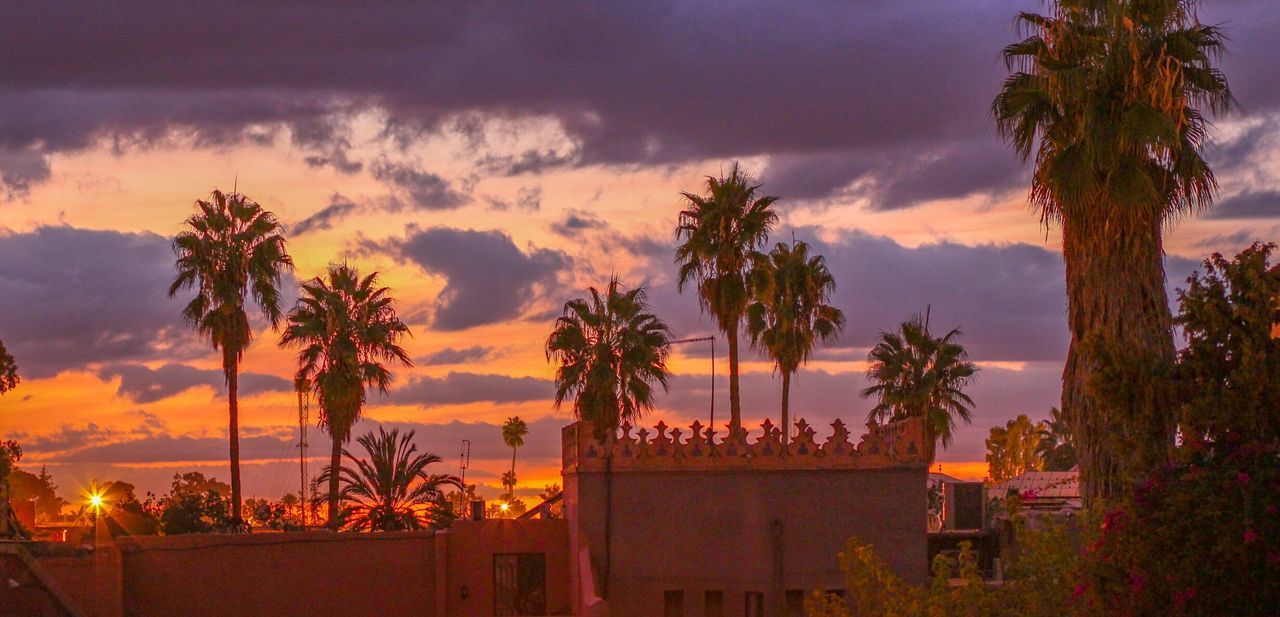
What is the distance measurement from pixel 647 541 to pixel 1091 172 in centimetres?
987

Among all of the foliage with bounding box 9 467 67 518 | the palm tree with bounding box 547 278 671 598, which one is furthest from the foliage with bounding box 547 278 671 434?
the foliage with bounding box 9 467 67 518

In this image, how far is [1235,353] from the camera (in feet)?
62.0

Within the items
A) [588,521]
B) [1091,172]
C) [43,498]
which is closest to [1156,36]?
[1091,172]

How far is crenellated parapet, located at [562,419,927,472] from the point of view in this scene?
2739 cm

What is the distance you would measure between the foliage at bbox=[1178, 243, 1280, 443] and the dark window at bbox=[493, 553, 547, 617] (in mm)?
14610

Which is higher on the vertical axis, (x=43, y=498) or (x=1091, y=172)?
(x=1091, y=172)

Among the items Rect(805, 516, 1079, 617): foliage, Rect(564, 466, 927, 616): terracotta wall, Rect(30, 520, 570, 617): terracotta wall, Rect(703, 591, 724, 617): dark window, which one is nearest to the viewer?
Rect(805, 516, 1079, 617): foliage

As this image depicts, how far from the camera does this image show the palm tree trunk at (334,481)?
4350 cm

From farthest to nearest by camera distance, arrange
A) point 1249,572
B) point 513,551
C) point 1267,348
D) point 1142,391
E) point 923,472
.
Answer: point 513,551, point 923,472, point 1142,391, point 1267,348, point 1249,572

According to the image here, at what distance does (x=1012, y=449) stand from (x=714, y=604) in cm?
8187

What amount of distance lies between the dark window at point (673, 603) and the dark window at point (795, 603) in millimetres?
1863

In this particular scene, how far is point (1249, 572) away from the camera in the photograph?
17.0m

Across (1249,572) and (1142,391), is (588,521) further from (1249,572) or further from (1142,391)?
(1249,572)

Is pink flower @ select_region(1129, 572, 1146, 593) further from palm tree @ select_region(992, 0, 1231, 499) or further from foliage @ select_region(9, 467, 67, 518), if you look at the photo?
foliage @ select_region(9, 467, 67, 518)
